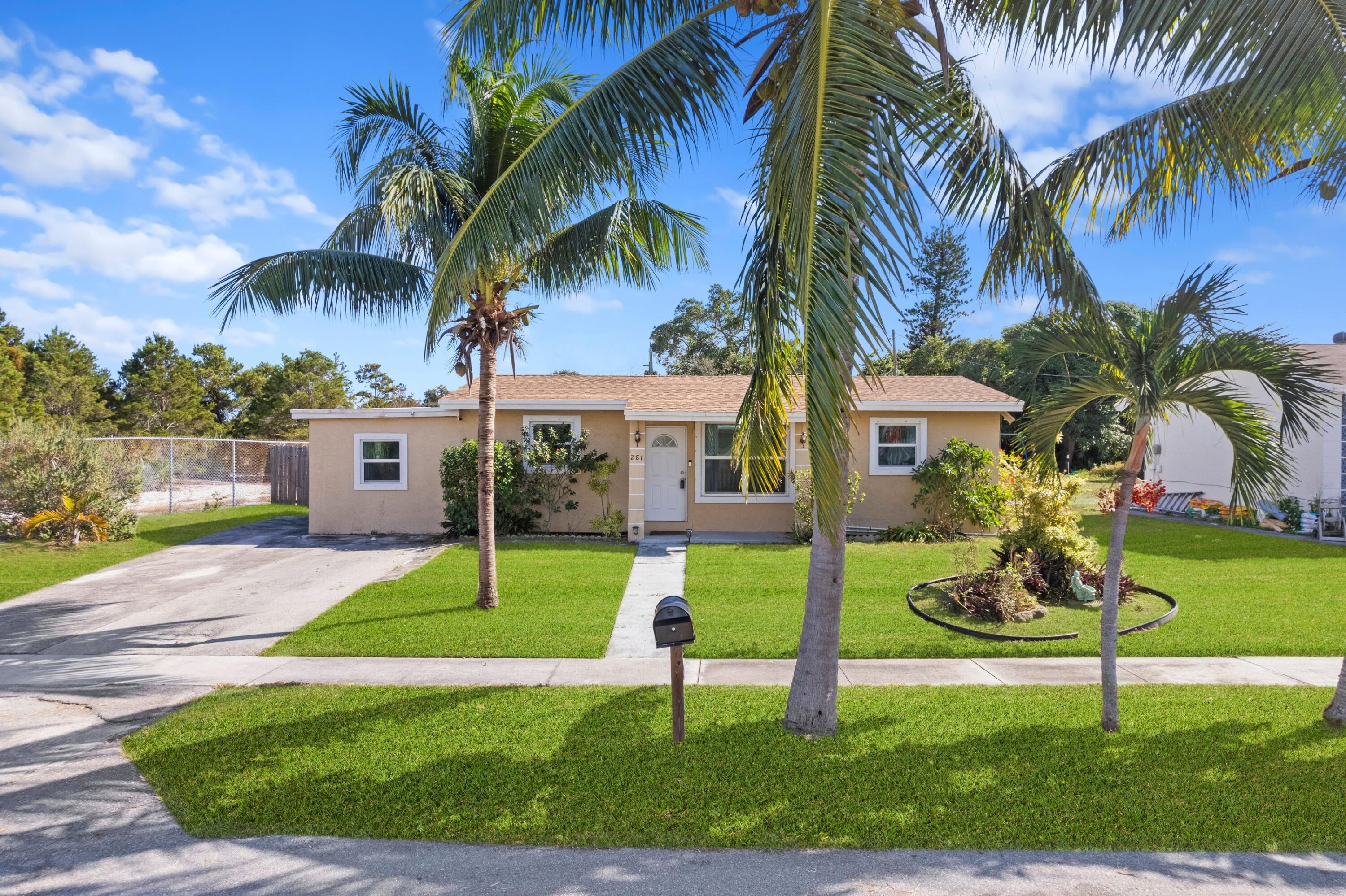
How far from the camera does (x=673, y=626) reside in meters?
4.57

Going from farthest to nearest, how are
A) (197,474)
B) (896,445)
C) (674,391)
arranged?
(197,474) < (674,391) < (896,445)

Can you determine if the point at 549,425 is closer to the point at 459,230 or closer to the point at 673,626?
the point at 459,230

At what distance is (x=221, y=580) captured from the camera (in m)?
10.7

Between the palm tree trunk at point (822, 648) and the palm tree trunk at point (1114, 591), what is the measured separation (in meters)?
1.90

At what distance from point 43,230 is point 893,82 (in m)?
21.6

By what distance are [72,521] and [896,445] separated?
1647cm

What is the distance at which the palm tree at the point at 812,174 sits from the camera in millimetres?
3443

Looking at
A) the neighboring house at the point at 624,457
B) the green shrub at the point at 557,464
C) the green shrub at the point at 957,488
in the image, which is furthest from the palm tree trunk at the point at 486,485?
the green shrub at the point at 957,488

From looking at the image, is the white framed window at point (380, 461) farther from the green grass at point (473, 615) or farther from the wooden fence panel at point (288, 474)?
the wooden fence panel at point (288, 474)

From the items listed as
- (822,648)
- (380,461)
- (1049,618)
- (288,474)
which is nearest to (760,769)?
(822,648)

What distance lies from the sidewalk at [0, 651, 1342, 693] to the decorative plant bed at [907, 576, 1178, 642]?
0.54 meters

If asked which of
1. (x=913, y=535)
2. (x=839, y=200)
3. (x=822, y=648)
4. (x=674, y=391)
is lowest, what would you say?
(x=913, y=535)

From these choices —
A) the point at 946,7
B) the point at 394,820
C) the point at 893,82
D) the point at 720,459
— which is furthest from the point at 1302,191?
the point at 720,459

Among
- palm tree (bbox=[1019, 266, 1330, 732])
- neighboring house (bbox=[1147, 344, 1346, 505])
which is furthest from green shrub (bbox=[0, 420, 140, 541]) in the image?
neighboring house (bbox=[1147, 344, 1346, 505])
